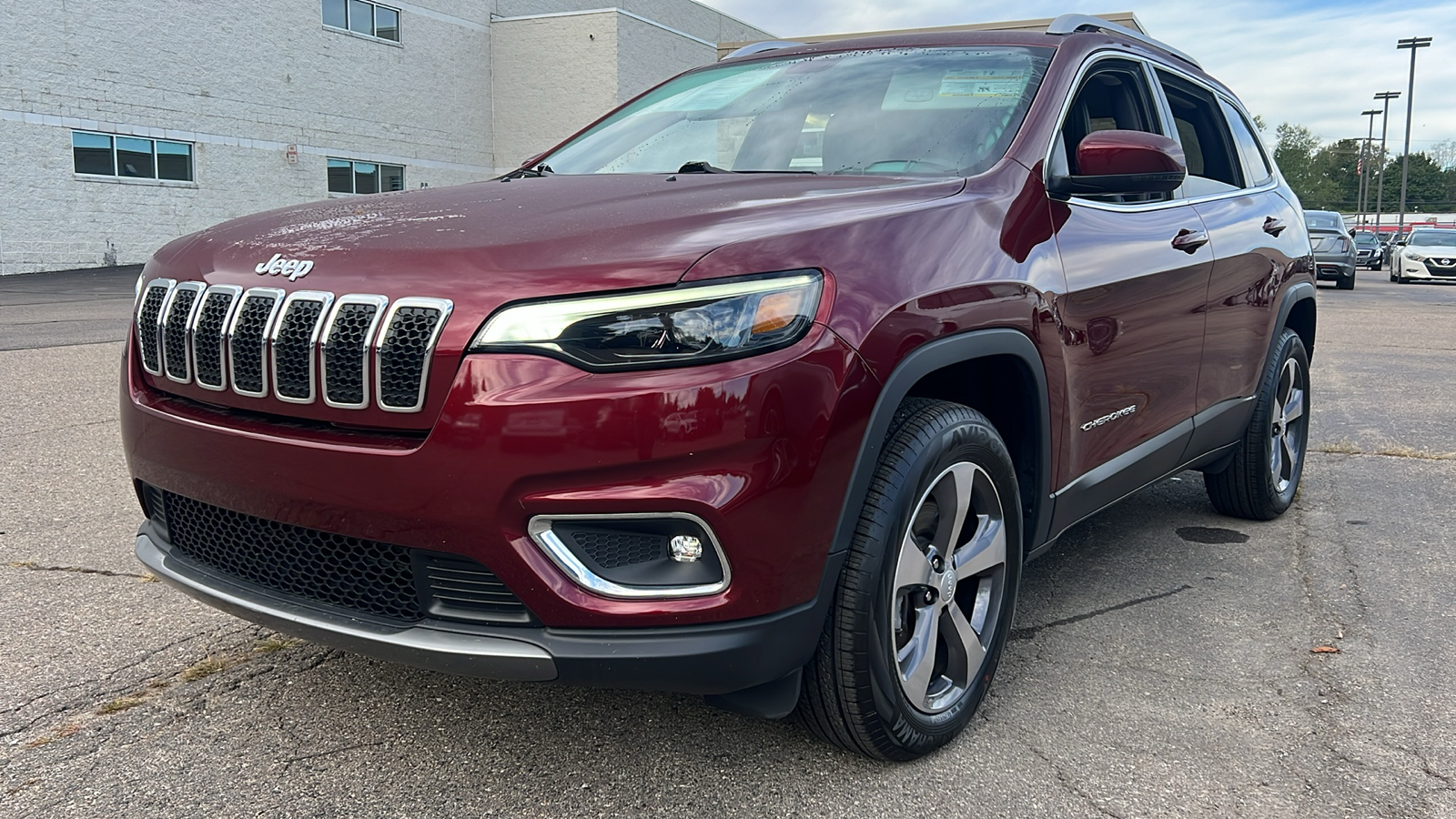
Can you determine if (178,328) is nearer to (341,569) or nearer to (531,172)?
(341,569)

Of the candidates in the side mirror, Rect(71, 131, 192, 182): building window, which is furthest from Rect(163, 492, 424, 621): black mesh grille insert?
Rect(71, 131, 192, 182): building window

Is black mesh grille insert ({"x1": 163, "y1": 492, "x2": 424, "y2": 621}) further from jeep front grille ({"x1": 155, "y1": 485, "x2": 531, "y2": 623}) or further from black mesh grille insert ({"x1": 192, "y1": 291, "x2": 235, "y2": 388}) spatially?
black mesh grille insert ({"x1": 192, "y1": 291, "x2": 235, "y2": 388})

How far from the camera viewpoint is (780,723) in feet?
9.00

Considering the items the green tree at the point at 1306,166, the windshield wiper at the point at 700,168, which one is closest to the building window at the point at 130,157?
the windshield wiper at the point at 700,168

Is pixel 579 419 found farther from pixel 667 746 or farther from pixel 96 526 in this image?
pixel 96 526

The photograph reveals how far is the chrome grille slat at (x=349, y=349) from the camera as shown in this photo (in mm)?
2117

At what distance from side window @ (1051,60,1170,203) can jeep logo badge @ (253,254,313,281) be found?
193 centimetres

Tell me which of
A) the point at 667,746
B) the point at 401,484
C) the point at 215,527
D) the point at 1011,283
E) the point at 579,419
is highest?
the point at 1011,283

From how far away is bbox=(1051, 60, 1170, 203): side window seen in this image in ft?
10.7

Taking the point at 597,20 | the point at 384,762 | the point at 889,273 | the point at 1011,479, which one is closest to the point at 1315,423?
the point at 1011,479

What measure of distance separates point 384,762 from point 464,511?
0.80 m

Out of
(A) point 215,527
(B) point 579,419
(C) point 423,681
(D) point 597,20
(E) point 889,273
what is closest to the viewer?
(B) point 579,419

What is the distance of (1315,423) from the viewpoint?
7.29 meters

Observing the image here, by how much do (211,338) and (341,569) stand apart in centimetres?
56
